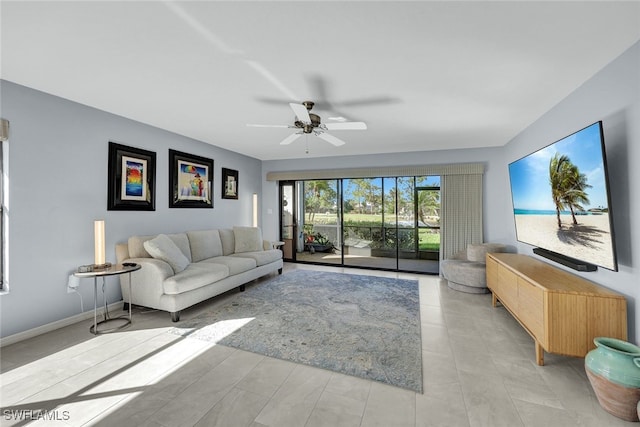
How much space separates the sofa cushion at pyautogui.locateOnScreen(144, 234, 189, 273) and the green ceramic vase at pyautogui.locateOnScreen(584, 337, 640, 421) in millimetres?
3957

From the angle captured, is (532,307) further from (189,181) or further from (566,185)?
(189,181)

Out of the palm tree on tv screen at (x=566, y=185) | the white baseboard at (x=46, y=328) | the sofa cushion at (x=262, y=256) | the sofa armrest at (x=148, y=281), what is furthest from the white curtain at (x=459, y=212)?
the white baseboard at (x=46, y=328)

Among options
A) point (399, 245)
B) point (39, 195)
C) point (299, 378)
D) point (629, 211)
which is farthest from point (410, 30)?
point (399, 245)

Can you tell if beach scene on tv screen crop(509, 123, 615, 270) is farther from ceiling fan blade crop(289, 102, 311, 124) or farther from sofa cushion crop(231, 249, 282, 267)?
sofa cushion crop(231, 249, 282, 267)

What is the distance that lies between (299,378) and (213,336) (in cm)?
113

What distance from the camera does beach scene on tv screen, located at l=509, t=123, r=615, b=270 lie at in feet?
6.73

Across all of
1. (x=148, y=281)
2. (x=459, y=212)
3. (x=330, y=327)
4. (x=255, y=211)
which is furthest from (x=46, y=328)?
(x=459, y=212)

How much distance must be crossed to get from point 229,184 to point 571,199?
515 cm

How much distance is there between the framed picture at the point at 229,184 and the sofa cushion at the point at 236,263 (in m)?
1.62

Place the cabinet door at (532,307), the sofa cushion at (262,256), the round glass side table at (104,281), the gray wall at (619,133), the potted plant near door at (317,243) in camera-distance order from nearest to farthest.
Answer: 1. the gray wall at (619,133)
2. the cabinet door at (532,307)
3. the round glass side table at (104,281)
4. the sofa cushion at (262,256)
5. the potted plant near door at (317,243)

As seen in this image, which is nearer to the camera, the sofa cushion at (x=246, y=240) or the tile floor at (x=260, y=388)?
the tile floor at (x=260, y=388)

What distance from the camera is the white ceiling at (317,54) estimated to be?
159 centimetres

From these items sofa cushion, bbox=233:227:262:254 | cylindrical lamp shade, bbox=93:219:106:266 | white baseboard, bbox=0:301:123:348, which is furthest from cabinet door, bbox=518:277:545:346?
white baseboard, bbox=0:301:123:348

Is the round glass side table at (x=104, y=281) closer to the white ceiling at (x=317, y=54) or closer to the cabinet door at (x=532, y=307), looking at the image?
the white ceiling at (x=317, y=54)
